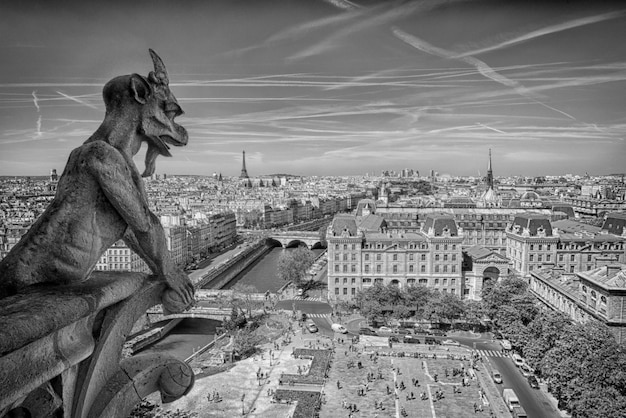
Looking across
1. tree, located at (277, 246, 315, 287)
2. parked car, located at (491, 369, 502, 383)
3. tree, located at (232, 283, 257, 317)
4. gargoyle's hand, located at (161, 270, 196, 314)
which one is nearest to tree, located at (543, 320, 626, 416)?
parked car, located at (491, 369, 502, 383)

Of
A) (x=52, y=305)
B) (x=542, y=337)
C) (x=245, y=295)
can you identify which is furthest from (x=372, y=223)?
(x=52, y=305)

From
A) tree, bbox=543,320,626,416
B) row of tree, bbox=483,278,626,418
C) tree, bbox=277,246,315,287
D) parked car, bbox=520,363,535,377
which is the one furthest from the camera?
tree, bbox=277,246,315,287

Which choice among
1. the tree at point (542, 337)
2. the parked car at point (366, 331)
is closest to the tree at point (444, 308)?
the parked car at point (366, 331)

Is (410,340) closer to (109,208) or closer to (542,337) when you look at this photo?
(542,337)

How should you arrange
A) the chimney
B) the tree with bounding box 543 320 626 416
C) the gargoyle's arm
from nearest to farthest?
1. the gargoyle's arm
2. the tree with bounding box 543 320 626 416
3. the chimney

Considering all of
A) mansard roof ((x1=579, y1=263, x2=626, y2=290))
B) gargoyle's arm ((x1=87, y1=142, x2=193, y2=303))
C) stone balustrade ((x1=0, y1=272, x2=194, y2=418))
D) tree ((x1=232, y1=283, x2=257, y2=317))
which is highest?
gargoyle's arm ((x1=87, y1=142, x2=193, y2=303))

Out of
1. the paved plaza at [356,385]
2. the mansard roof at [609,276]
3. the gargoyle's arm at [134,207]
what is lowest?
the paved plaza at [356,385]

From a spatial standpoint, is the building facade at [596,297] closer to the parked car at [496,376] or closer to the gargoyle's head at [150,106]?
the parked car at [496,376]

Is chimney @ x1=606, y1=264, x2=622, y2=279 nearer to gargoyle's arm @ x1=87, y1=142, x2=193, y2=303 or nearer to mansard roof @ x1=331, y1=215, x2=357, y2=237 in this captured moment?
mansard roof @ x1=331, y1=215, x2=357, y2=237
